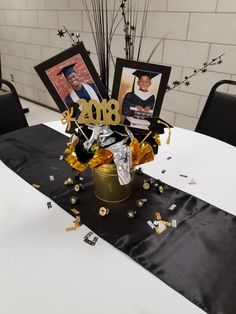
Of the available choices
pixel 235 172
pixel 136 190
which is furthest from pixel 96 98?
pixel 235 172

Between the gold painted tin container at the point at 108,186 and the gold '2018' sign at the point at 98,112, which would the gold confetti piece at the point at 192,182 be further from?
the gold '2018' sign at the point at 98,112

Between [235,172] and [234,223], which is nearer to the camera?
[234,223]

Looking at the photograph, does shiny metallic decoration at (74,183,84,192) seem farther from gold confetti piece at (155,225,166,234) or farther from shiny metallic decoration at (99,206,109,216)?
gold confetti piece at (155,225,166,234)

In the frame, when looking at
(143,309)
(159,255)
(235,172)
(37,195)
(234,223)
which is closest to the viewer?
(143,309)

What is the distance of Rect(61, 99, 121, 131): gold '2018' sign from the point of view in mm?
706

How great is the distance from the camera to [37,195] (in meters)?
0.90

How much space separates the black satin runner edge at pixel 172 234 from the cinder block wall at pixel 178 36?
1.43 m

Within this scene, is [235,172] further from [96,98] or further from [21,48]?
[21,48]

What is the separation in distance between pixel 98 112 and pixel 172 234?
1.30 feet

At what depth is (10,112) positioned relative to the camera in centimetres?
152

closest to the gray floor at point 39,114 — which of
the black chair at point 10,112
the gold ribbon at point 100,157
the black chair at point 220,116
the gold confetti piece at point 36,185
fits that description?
the black chair at point 10,112

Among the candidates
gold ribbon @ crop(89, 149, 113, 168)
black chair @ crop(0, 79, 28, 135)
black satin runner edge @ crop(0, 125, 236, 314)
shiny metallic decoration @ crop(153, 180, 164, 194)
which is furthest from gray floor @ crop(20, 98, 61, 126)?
gold ribbon @ crop(89, 149, 113, 168)

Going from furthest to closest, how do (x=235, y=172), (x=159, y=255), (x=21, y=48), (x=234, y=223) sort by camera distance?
(x=21, y=48)
(x=235, y=172)
(x=234, y=223)
(x=159, y=255)

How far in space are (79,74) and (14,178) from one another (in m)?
0.49
